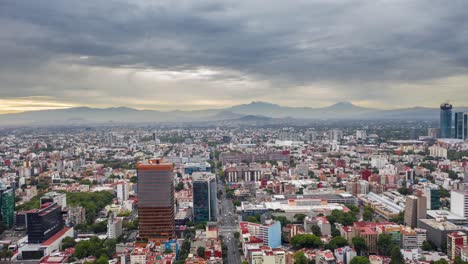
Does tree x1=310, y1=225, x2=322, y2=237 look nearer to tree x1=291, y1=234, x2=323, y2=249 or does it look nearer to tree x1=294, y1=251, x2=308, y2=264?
tree x1=291, y1=234, x2=323, y2=249

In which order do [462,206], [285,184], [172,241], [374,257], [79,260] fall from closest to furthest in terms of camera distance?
1. [374,257]
2. [79,260]
3. [172,241]
4. [462,206]
5. [285,184]

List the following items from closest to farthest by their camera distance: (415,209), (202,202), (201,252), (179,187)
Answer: (201,252)
(415,209)
(202,202)
(179,187)

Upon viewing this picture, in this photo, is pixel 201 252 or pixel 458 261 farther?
pixel 201 252

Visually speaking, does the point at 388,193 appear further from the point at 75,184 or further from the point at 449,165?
the point at 75,184

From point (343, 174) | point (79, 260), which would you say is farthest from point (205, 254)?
point (343, 174)

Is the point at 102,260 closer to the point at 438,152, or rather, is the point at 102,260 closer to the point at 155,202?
the point at 155,202

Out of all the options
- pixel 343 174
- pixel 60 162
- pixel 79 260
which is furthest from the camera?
pixel 60 162

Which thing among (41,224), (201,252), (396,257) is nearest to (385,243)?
(396,257)

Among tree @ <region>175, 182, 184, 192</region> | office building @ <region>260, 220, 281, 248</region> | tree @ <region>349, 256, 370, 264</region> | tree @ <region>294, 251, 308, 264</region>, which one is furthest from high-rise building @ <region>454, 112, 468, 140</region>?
Result: tree @ <region>294, 251, 308, 264</region>
